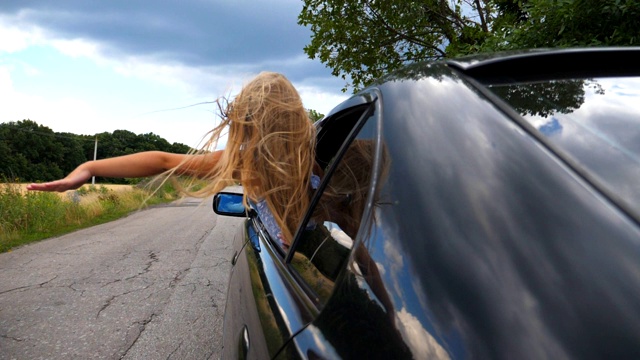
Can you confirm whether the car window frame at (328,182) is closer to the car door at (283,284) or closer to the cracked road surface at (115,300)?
the car door at (283,284)

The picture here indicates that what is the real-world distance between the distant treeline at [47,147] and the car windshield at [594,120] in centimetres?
7404

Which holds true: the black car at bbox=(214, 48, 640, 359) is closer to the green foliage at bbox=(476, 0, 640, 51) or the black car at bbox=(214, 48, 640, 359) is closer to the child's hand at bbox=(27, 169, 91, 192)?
the child's hand at bbox=(27, 169, 91, 192)

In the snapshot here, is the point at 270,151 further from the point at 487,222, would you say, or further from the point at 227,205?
the point at 227,205

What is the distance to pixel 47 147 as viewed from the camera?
80.8 m

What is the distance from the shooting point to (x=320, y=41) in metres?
13.6

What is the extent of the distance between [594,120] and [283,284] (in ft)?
3.15

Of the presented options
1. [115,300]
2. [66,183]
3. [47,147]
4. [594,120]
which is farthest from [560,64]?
[47,147]

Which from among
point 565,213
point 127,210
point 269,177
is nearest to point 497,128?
point 565,213

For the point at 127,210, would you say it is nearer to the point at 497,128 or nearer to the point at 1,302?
the point at 1,302

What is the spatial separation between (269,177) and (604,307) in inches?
55.5

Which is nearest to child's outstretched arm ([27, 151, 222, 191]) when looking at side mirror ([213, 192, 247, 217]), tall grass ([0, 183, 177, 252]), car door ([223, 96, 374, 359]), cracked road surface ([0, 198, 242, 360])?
cracked road surface ([0, 198, 242, 360])

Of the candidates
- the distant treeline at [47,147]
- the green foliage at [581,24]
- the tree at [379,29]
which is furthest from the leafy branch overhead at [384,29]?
the distant treeline at [47,147]

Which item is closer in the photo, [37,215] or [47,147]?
[37,215]

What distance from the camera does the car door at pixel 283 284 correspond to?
119cm
